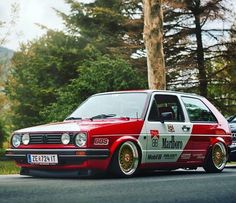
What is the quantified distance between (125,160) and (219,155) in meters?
2.77

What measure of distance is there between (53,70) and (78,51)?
2288 millimetres

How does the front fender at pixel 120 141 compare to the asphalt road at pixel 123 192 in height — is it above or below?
above

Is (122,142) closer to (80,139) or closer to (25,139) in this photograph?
(80,139)

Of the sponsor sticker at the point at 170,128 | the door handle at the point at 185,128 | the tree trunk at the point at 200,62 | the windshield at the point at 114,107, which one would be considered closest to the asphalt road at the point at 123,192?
the windshield at the point at 114,107

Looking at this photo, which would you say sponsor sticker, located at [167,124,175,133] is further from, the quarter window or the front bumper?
the front bumper

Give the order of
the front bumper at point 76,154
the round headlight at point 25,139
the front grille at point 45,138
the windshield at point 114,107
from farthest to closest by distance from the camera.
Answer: the windshield at point 114,107
the round headlight at point 25,139
the front grille at point 45,138
the front bumper at point 76,154

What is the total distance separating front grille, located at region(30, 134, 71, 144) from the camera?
362 inches

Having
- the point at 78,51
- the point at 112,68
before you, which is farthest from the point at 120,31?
the point at 112,68

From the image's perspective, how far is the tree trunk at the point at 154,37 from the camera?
1838cm

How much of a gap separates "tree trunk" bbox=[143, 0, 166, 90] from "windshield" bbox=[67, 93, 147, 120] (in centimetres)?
786

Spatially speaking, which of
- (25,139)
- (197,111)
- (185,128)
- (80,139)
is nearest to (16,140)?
(25,139)

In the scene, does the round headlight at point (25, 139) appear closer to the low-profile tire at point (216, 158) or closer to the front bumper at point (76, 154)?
the front bumper at point (76, 154)

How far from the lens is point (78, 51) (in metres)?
38.6

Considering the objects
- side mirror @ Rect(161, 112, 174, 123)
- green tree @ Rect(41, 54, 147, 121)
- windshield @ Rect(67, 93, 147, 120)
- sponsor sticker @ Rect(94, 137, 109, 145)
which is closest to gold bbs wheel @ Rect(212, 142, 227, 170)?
side mirror @ Rect(161, 112, 174, 123)
